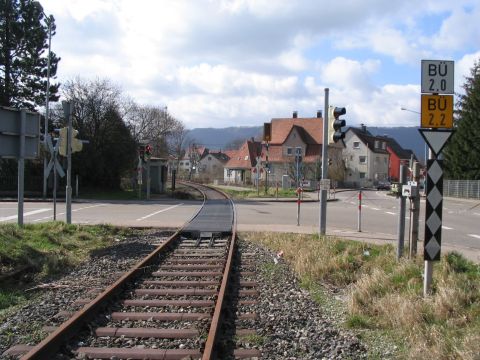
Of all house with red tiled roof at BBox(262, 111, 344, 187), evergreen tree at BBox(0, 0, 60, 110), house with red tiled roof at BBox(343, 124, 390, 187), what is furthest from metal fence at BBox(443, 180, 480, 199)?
house with red tiled roof at BBox(343, 124, 390, 187)

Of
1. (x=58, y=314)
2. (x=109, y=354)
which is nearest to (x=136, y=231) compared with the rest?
(x=58, y=314)

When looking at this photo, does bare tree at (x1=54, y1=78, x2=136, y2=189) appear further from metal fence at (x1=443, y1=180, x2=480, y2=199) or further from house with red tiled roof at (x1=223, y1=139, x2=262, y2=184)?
house with red tiled roof at (x1=223, y1=139, x2=262, y2=184)

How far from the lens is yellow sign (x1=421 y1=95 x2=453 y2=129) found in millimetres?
8039

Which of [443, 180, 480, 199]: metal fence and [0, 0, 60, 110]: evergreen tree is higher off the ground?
[0, 0, 60, 110]: evergreen tree

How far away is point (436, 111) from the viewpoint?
807 cm

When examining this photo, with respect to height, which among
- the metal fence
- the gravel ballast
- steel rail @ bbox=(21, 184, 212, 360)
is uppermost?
the metal fence

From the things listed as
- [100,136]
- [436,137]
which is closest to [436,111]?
[436,137]

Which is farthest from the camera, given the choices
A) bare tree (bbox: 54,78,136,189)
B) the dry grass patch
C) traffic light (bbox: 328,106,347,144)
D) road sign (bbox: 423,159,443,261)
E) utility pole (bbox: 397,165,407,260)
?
bare tree (bbox: 54,78,136,189)

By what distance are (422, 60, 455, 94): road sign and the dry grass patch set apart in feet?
8.92

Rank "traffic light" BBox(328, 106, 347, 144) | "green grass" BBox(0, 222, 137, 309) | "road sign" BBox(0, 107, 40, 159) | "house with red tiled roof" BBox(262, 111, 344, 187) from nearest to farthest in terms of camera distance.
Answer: "green grass" BBox(0, 222, 137, 309) < "road sign" BBox(0, 107, 40, 159) < "traffic light" BBox(328, 106, 347, 144) < "house with red tiled roof" BBox(262, 111, 344, 187)

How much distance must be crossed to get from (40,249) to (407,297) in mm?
8054

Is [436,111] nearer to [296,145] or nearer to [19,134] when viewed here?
[19,134]

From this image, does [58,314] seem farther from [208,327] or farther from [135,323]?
[208,327]

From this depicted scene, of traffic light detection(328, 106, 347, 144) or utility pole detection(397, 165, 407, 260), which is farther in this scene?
traffic light detection(328, 106, 347, 144)
